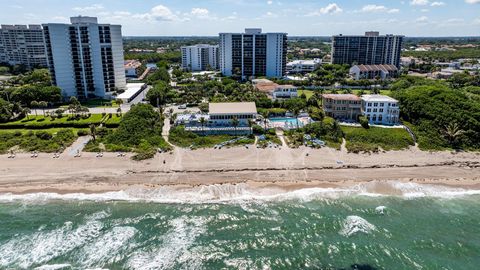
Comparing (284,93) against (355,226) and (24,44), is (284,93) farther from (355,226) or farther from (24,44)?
(24,44)

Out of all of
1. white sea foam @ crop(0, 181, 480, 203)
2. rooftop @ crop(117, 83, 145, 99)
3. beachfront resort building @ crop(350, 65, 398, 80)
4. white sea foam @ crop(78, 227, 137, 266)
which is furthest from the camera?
beachfront resort building @ crop(350, 65, 398, 80)

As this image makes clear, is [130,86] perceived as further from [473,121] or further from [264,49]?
[473,121]

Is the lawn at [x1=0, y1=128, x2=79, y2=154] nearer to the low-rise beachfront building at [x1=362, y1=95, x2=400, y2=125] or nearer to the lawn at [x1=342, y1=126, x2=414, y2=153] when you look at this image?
the lawn at [x1=342, y1=126, x2=414, y2=153]

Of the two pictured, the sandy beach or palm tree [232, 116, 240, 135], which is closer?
the sandy beach

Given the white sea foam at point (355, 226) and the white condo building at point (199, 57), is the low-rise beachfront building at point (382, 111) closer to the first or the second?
the white sea foam at point (355, 226)

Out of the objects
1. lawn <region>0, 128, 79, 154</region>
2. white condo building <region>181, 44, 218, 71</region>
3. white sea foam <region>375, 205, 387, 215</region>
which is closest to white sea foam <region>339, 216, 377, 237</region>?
white sea foam <region>375, 205, 387, 215</region>

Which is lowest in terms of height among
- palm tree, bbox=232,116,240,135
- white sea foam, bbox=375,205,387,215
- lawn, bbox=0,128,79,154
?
white sea foam, bbox=375,205,387,215

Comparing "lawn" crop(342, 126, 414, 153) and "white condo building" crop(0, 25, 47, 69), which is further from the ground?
"white condo building" crop(0, 25, 47, 69)

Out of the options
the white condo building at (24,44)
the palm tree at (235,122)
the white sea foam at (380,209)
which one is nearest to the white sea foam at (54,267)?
the white sea foam at (380,209)
